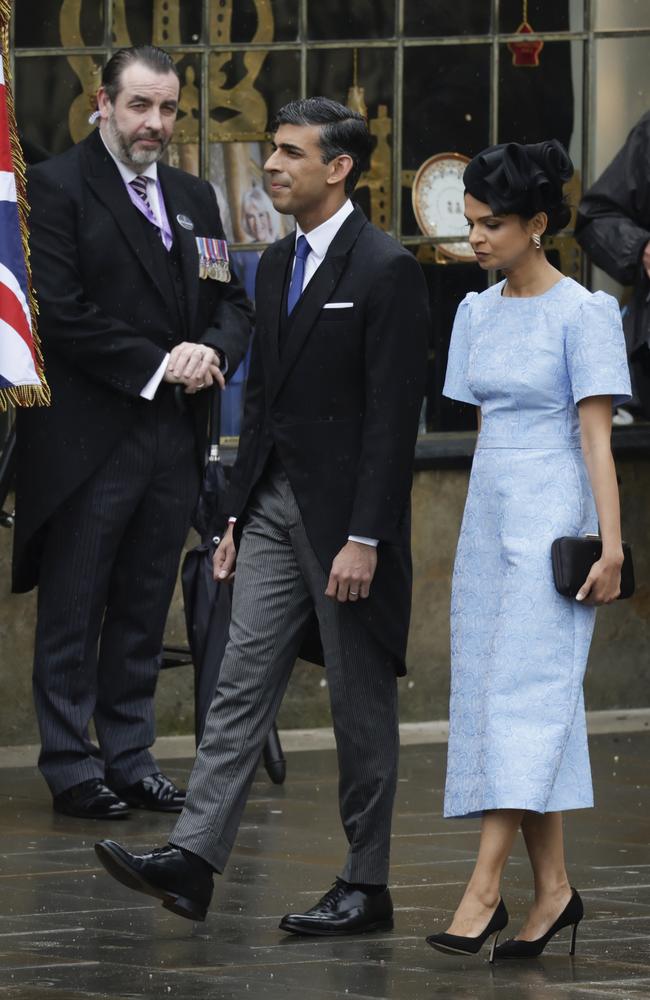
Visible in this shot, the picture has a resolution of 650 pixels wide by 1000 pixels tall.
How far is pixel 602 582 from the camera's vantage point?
5.53 meters

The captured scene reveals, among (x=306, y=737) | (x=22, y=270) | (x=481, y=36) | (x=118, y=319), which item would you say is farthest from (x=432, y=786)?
(x=481, y=36)

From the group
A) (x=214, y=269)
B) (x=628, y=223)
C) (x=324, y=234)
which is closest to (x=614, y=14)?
(x=628, y=223)

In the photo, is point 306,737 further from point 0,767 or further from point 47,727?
point 47,727

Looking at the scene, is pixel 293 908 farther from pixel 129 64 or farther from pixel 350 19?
pixel 350 19

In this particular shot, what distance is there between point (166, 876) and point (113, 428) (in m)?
2.32

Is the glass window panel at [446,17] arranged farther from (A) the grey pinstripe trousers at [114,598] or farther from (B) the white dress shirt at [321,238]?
(B) the white dress shirt at [321,238]

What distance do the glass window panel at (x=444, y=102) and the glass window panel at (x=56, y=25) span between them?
127 cm

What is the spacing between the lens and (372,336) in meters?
5.91

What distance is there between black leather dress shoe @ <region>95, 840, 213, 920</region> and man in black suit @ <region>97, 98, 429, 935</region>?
21mm

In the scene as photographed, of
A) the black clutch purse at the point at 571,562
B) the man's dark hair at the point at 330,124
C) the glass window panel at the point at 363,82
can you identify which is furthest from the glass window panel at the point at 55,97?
the black clutch purse at the point at 571,562

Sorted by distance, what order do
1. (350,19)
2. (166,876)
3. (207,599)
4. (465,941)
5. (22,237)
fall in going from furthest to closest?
(350,19)
(207,599)
(22,237)
(166,876)
(465,941)

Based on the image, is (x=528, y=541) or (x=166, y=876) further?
(x=166, y=876)

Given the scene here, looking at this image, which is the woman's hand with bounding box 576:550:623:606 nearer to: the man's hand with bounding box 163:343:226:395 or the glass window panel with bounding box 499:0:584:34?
the man's hand with bounding box 163:343:226:395

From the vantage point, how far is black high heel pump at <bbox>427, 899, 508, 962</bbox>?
5.41 metres
